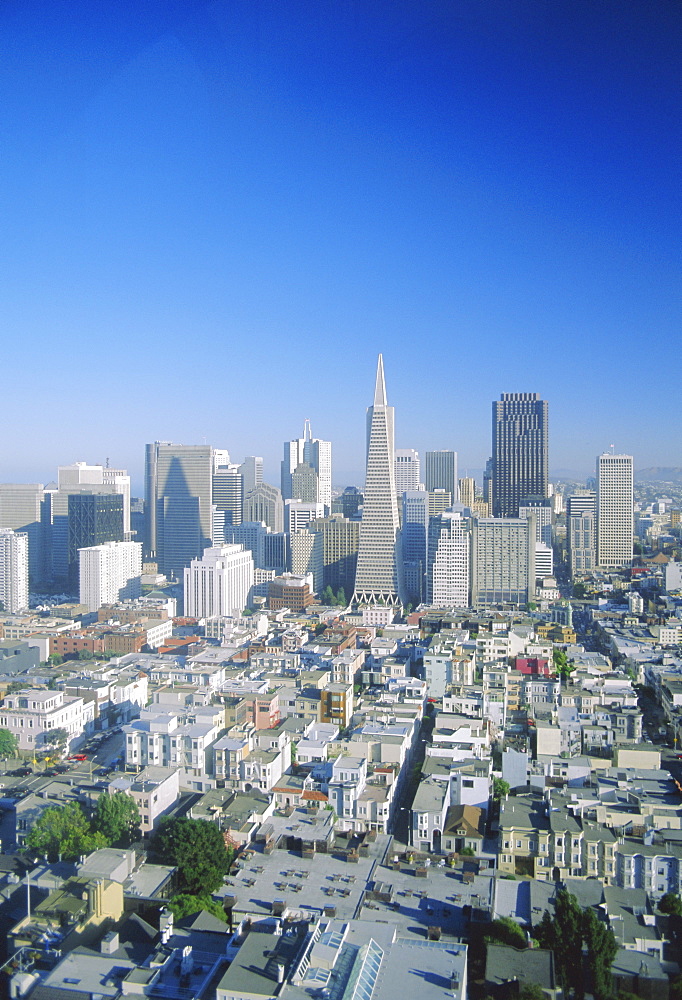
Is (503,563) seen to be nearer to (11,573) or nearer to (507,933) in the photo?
(11,573)

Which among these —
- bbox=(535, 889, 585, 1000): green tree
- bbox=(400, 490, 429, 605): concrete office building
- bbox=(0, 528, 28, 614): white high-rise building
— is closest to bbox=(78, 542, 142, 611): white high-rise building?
bbox=(0, 528, 28, 614): white high-rise building

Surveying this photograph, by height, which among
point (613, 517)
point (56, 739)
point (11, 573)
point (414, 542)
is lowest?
point (56, 739)

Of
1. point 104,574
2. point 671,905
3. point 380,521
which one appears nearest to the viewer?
point 671,905

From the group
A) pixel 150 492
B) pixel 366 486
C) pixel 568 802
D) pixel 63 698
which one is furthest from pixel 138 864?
pixel 150 492

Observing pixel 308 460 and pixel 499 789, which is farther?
pixel 308 460

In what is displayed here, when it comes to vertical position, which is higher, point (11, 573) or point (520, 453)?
point (520, 453)

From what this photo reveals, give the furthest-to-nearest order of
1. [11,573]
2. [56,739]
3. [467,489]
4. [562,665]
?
[467,489], [11,573], [562,665], [56,739]

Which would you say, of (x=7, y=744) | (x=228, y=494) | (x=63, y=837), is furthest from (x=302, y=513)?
(x=63, y=837)
